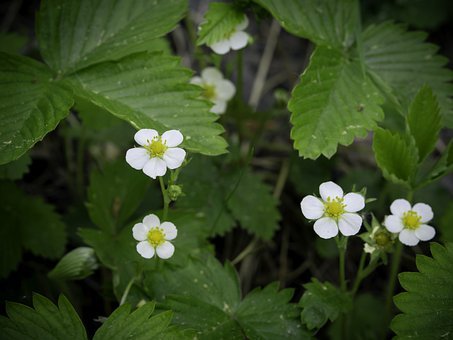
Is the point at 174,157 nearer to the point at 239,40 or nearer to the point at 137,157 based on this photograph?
the point at 137,157

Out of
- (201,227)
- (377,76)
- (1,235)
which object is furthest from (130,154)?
(377,76)

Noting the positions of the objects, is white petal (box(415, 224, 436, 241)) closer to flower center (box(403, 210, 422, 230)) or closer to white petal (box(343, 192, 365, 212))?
flower center (box(403, 210, 422, 230))

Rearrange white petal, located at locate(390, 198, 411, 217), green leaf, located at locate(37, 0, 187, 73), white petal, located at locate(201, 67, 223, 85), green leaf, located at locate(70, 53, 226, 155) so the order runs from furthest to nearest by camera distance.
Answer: white petal, located at locate(201, 67, 223, 85) → green leaf, located at locate(37, 0, 187, 73) → green leaf, located at locate(70, 53, 226, 155) → white petal, located at locate(390, 198, 411, 217)

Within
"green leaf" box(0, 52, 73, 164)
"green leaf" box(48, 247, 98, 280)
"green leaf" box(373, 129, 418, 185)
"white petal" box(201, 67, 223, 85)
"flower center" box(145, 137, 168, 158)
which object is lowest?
"green leaf" box(48, 247, 98, 280)

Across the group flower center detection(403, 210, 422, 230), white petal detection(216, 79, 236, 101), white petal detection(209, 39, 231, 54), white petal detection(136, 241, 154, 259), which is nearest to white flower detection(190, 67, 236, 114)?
white petal detection(216, 79, 236, 101)

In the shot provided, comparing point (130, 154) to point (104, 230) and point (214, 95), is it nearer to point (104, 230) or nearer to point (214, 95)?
point (104, 230)

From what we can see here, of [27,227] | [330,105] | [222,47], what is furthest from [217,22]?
[27,227]
